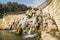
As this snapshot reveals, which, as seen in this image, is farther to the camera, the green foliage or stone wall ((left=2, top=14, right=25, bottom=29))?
the green foliage

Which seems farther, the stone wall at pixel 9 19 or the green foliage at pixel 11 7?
the green foliage at pixel 11 7

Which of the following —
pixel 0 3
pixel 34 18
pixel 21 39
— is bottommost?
pixel 21 39

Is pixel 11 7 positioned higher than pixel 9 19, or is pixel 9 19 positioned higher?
pixel 11 7

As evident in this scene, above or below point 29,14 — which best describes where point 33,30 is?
below

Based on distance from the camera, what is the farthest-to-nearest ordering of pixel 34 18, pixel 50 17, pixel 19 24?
1. pixel 19 24
2. pixel 34 18
3. pixel 50 17

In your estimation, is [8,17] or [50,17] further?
[8,17]

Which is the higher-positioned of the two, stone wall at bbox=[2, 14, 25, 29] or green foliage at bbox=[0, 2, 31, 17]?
green foliage at bbox=[0, 2, 31, 17]

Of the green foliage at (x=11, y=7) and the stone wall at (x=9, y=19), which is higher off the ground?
the green foliage at (x=11, y=7)

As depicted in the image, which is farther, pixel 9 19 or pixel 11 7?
pixel 11 7

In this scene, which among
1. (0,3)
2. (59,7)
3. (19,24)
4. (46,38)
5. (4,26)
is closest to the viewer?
(46,38)

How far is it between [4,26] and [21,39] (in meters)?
24.2

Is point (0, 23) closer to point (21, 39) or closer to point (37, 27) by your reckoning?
point (37, 27)

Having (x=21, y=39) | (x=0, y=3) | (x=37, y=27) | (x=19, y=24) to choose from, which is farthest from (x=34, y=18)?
(x=0, y=3)

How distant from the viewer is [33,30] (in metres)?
34.7
